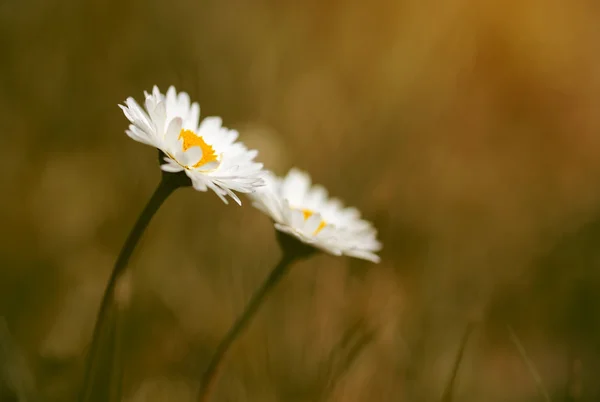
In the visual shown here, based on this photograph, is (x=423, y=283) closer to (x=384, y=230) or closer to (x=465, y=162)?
(x=384, y=230)

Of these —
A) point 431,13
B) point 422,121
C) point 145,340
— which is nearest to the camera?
point 145,340

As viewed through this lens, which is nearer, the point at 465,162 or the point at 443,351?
the point at 443,351

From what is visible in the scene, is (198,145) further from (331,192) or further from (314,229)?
(331,192)

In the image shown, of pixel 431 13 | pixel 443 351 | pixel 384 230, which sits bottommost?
pixel 443 351

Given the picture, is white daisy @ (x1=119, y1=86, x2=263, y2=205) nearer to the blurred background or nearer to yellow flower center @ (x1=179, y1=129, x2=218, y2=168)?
yellow flower center @ (x1=179, y1=129, x2=218, y2=168)

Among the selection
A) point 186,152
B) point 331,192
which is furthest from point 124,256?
point 331,192

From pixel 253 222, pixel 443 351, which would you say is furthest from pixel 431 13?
pixel 443 351

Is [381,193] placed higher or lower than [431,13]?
lower

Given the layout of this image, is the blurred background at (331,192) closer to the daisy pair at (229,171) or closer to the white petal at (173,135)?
the daisy pair at (229,171)
